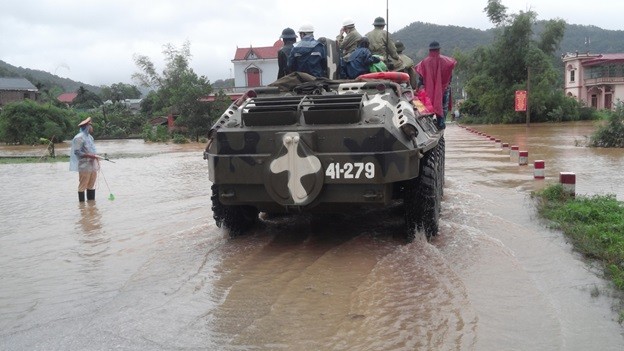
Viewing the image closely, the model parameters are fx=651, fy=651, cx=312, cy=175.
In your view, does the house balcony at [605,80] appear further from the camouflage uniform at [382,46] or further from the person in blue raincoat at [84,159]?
the person in blue raincoat at [84,159]

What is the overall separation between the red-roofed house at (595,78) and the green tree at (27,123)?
3842 centimetres

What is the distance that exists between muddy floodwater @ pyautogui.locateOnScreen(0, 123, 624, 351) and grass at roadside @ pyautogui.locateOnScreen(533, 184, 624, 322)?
0.14 meters

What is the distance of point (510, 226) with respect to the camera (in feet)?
23.4

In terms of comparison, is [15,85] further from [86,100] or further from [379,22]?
[379,22]

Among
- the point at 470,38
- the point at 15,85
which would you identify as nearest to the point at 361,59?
the point at 15,85

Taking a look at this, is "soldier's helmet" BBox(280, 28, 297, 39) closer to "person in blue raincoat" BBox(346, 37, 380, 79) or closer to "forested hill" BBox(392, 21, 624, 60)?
"person in blue raincoat" BBox(346, 37, 380, 79)

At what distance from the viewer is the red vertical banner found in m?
41.2

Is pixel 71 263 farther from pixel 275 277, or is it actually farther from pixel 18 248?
pixel 275 277

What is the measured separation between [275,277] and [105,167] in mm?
14541

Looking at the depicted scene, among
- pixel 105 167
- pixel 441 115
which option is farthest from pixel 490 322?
pixel 105 167

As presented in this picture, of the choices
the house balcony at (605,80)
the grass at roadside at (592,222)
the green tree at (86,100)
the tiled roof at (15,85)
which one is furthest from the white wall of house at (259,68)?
the grass at roadside at (592,222)

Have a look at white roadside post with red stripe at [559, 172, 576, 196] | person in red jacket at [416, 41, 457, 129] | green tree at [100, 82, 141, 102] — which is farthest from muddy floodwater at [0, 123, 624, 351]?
green tree at [100, 82, 141, 102]

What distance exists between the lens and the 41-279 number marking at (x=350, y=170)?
569 cm

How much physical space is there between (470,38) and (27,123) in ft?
284
